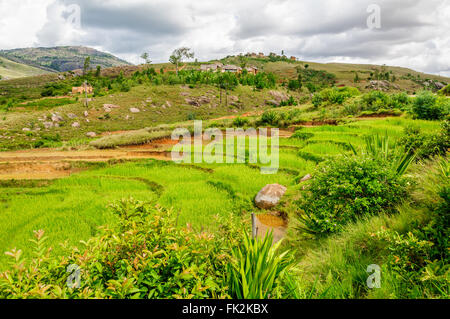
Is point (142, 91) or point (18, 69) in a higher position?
point (18, 69)

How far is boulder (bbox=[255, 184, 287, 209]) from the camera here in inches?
344

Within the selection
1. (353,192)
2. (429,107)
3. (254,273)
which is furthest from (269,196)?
(429,107)

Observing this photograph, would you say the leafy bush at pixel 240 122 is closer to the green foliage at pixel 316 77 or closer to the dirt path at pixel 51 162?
the dirt path at pixel 51 162

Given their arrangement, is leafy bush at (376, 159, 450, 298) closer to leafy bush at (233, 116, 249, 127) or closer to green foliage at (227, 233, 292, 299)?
green foliage at (227, 233, 292, 299)

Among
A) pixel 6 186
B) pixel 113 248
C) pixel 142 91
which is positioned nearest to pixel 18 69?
pixel 142 91

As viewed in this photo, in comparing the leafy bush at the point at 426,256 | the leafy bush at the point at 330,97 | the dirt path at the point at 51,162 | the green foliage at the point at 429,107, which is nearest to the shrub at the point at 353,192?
the leafy bush at the point at 426,256

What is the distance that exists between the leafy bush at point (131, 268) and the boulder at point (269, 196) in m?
5.87

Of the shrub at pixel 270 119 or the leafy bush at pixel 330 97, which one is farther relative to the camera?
the leafy bush at pixel 330 97

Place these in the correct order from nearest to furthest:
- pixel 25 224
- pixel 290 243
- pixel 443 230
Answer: pixel 443 230, pixel 290 243, pixel 25 224

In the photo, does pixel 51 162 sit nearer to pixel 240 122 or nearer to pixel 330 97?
pixel 240 122

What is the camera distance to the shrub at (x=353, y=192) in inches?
201
